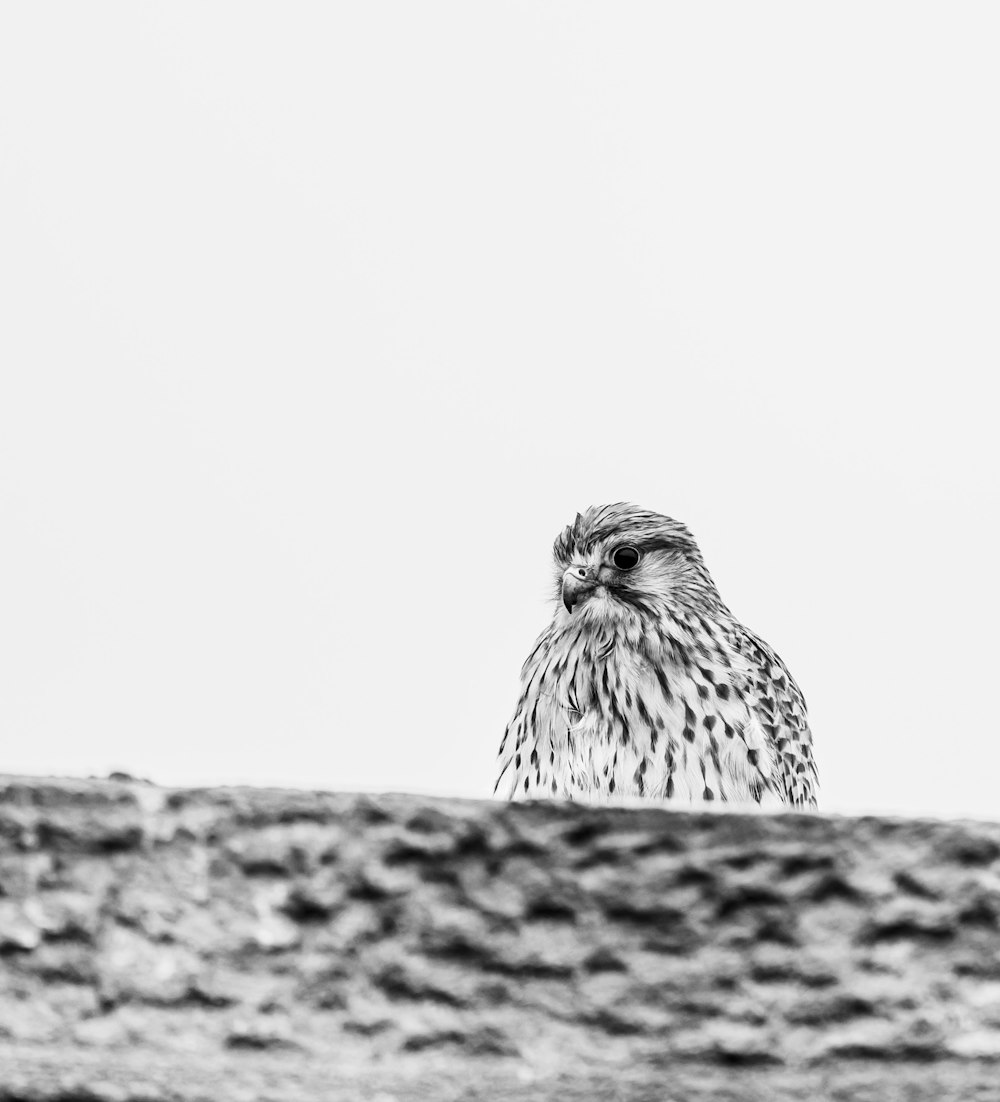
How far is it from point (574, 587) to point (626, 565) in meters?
0.28

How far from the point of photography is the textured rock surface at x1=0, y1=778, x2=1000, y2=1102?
50.3 inches

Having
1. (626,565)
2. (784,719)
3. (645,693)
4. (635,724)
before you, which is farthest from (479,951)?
(626,565)

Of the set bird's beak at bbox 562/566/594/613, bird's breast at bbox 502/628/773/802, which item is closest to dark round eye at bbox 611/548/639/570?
bird's beak at bbox 562/566/594/613

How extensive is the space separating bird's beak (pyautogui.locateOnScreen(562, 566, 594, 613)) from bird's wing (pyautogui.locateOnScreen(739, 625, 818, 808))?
0.55 meters

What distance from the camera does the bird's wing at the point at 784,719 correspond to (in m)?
5.20

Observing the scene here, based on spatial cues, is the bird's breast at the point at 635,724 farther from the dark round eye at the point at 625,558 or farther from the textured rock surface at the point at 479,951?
the textured rock surface at the point at 479,951

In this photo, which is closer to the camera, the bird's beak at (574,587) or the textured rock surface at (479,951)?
the textured rock surface at (479,951)

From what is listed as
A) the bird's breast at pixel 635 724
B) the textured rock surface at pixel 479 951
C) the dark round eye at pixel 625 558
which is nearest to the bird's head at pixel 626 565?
the dark round eye at pixel 625 558

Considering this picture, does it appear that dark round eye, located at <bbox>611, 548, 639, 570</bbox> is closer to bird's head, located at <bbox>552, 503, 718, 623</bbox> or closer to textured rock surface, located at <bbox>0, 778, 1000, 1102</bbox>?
bird's head, located at <bbox>552, 503, 718, 623</bbox>

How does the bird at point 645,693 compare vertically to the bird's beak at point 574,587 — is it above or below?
below

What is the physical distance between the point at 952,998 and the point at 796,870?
0.50 feet

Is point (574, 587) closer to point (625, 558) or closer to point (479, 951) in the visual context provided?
point (625, 558)

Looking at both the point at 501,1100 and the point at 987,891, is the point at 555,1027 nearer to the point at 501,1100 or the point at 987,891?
the point at 501,1100

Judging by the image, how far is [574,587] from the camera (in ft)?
18.3
